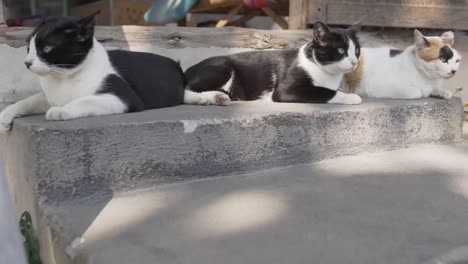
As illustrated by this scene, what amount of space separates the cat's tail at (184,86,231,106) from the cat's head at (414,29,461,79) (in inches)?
56.6

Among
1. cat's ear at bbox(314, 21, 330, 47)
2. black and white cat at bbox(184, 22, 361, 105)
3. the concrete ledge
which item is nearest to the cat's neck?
black and white cat at bbox(184, 22, 361, 105)

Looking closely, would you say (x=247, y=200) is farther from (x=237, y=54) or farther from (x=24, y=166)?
(x=237, y=54)

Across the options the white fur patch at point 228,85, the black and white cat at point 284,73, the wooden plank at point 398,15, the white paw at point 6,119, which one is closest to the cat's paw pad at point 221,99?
the black and white cat at point 284,73

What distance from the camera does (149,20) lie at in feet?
15.2

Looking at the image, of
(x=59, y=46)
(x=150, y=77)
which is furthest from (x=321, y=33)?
(x=59, y=46)

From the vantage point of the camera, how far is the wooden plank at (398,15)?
338cm

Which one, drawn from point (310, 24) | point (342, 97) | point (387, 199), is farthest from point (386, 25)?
point (387, 199)

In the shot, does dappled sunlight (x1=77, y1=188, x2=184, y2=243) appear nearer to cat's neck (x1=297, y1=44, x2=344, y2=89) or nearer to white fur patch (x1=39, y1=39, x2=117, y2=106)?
white fur patch (x1=39, y1=39, x2=117, y2=106)

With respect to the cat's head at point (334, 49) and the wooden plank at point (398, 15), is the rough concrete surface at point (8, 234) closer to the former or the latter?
the cat's head at point (334, 49)

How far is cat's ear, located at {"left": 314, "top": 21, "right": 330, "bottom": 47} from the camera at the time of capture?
2734 mm

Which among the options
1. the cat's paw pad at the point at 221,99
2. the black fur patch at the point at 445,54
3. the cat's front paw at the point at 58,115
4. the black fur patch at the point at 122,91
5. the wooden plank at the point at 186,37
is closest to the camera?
the cat's front paw at the point at 58,115

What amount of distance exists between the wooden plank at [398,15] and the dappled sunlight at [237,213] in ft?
6.60

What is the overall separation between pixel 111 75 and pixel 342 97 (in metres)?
1.34

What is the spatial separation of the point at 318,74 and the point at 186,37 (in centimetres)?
92
